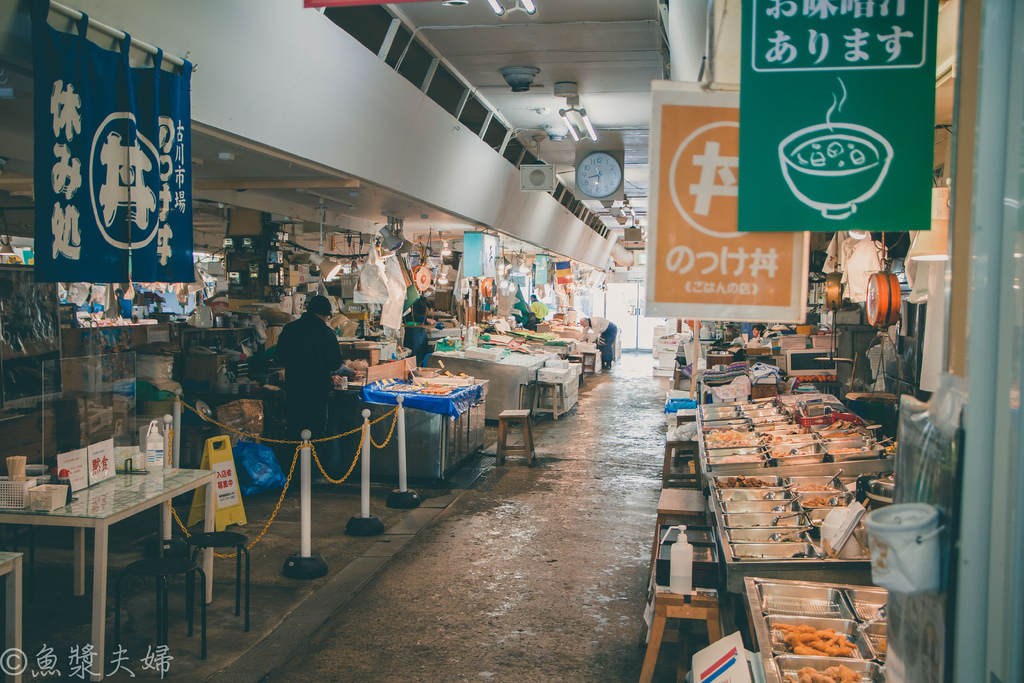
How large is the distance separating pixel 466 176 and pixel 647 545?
5470 mm

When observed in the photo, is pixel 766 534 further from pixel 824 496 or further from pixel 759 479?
pixel 759 479

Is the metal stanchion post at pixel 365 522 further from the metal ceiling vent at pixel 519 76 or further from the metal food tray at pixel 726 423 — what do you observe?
the metal ceiling vent at pixel 519 76

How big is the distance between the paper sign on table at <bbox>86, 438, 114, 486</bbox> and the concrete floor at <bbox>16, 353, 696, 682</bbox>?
3.50 feet

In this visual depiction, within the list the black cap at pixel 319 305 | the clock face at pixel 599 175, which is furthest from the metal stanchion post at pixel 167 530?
the clock face at pixel 599 175

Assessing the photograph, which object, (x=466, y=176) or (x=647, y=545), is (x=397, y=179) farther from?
(x=647, y=545)

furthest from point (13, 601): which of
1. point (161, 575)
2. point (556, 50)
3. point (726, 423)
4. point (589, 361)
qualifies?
point (589, 361)

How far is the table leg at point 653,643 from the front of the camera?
3.93m

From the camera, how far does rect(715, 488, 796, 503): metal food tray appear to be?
520 centimetres

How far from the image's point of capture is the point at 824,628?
3393 mm

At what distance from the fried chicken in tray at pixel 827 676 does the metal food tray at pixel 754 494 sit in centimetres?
213

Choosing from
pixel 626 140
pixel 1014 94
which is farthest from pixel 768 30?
pixel 626 140

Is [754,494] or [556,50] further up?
[556,50]

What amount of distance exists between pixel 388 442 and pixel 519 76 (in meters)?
4.67

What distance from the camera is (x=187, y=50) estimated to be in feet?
14.8
